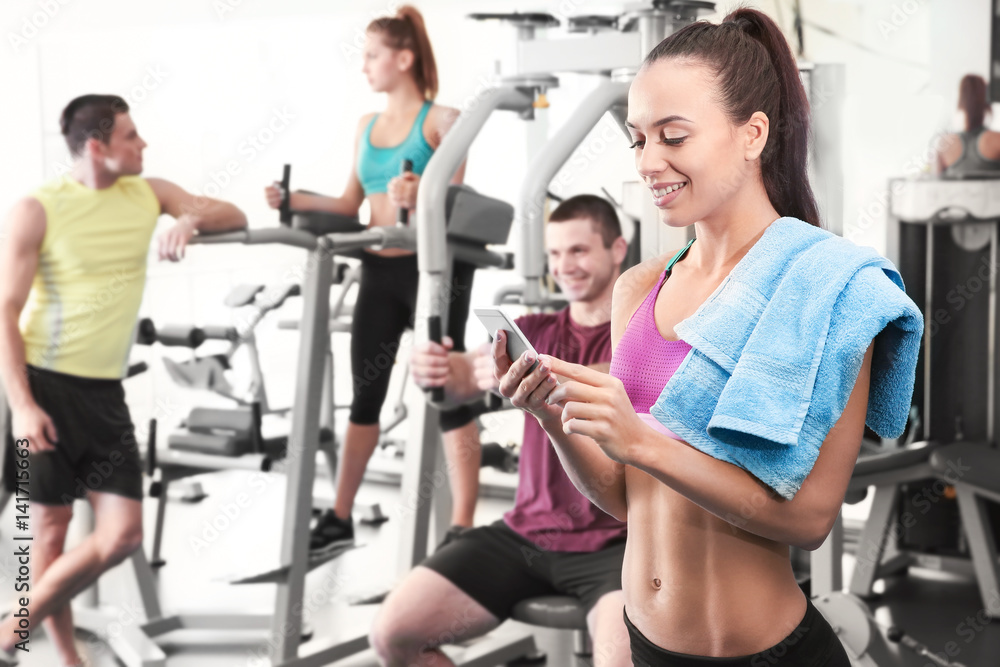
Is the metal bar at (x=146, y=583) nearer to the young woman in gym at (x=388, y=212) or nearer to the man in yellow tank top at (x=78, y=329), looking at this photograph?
the man in yellow tank top at (x=78, y=329)

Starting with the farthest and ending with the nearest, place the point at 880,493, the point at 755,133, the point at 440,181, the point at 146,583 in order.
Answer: the point at 880,493
the point at 146,583
the point at 440,181
the point at 755,133

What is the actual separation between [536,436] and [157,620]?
4.52 feet

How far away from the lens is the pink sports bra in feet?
3.39

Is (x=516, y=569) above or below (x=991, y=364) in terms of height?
below

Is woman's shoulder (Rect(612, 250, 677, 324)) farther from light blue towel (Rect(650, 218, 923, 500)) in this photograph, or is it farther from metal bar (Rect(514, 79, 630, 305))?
metal bar (Rect(514, 79, 630, 305))

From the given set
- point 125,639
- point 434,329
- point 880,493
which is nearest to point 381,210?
point 434,329

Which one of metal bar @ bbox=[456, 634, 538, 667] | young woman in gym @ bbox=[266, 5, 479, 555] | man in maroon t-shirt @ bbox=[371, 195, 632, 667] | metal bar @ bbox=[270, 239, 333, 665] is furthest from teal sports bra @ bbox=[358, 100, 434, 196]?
metal bar @ bbox=[456, 634, 538, 667]

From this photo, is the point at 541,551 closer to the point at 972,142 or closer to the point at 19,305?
the point at 19,305

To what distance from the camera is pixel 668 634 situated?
1038 mm

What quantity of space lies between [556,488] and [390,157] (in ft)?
3.97

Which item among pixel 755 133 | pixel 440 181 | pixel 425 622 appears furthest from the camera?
pixel 440 181

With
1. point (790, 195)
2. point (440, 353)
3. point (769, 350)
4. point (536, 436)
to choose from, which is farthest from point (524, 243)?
point (769, 350)

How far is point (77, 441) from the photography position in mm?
2619

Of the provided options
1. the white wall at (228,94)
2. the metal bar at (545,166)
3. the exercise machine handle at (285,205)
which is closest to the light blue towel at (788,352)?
the metal bar at (545,166)
